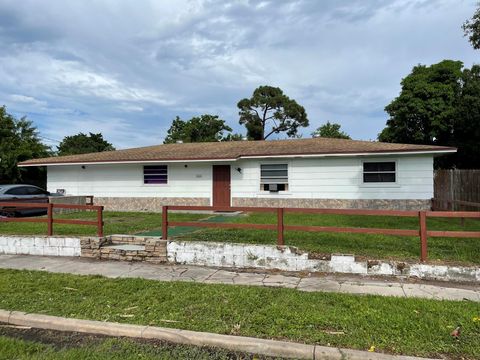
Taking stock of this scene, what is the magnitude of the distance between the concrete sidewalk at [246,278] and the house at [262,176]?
32.6ft

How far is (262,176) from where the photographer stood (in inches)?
702

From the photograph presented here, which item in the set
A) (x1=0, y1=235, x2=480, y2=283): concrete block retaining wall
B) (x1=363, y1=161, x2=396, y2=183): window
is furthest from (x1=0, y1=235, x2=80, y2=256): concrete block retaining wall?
(x1=363, y1=161, x2=396, y2=183): window

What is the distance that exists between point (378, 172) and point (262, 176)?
16.7ft

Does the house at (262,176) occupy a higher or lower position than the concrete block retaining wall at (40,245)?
higher

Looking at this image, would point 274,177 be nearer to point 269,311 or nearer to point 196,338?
point 269,311

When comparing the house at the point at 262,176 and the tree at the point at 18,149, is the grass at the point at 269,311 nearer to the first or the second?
the house at the point at 262,176

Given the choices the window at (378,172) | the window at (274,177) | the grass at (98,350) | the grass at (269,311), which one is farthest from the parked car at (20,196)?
the window at (378,172)

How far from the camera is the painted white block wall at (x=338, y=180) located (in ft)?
51.8

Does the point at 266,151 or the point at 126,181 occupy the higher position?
the point at 266,151

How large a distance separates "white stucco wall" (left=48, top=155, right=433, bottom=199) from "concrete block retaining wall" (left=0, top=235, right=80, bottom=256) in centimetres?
1000

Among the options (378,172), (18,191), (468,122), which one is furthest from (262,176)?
(468,122)

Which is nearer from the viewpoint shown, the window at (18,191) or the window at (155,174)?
the window at (18,191)

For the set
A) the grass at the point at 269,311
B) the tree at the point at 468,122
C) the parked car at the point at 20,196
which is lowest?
the grass at the point at 269,311

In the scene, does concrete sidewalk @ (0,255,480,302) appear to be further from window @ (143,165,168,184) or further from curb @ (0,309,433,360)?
window @ (143,165,168,184)
